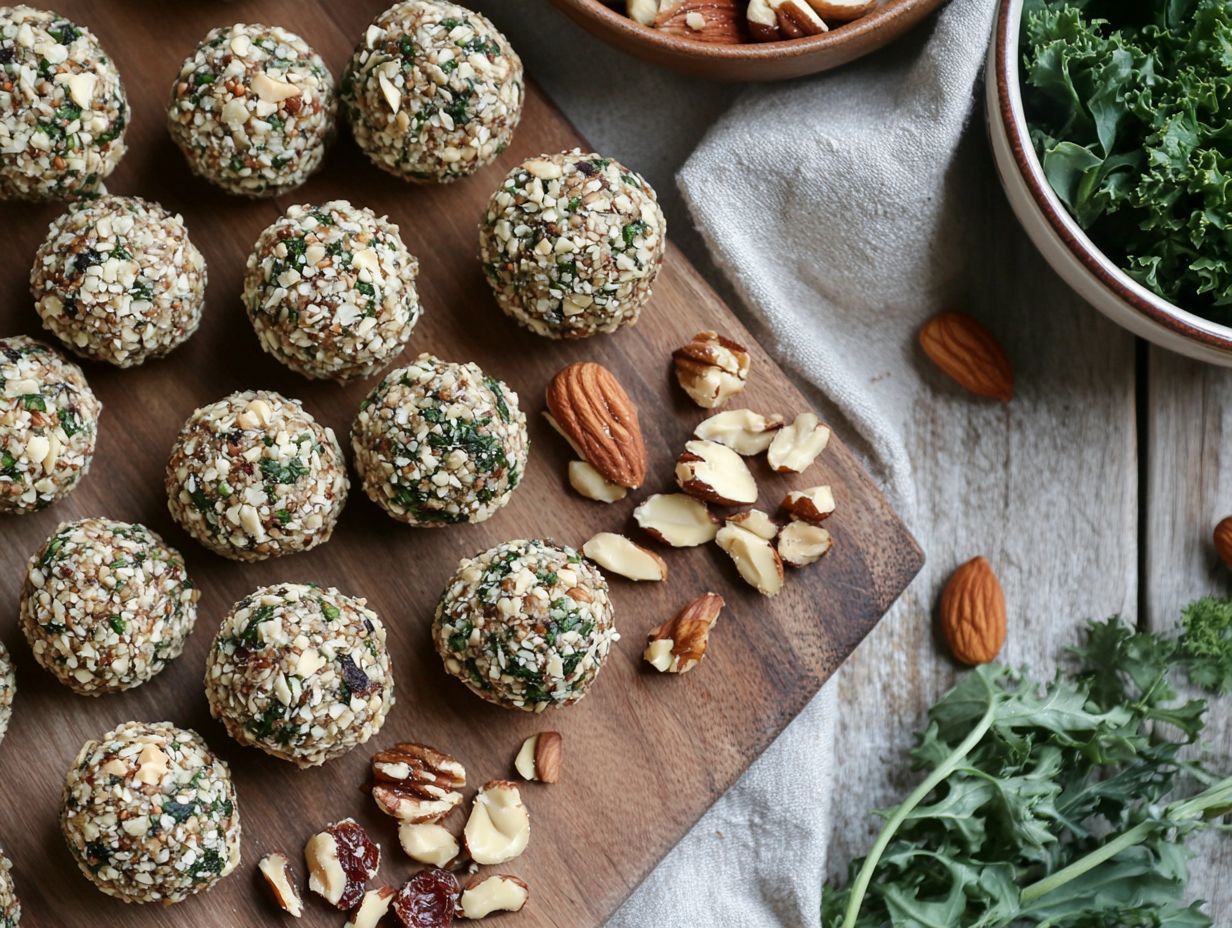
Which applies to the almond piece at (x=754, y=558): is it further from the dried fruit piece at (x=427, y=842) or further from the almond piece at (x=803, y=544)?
the dried fruit piece at (x=427, y=842)

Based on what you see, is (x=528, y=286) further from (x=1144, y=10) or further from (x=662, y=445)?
(x=1144, y=10)

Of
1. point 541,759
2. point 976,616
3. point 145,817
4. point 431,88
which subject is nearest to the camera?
point 145,817

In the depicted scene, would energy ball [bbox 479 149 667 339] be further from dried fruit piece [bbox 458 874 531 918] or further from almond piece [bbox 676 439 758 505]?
dried fruit piece [bbox 458 874 531 918]

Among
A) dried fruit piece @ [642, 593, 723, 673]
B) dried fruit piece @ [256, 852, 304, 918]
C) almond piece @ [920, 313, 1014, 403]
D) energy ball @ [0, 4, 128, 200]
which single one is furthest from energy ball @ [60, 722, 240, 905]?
almond piece @ [920, 313, 1014, 403]

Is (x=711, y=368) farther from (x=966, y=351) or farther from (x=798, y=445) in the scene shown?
(x=966, y=351)

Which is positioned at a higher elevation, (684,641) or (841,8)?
(841,8)

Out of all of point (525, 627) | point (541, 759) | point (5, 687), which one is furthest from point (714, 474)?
point (5, 687)

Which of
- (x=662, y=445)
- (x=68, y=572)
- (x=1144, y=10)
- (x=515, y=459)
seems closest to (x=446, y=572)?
(x=515, y=459)
